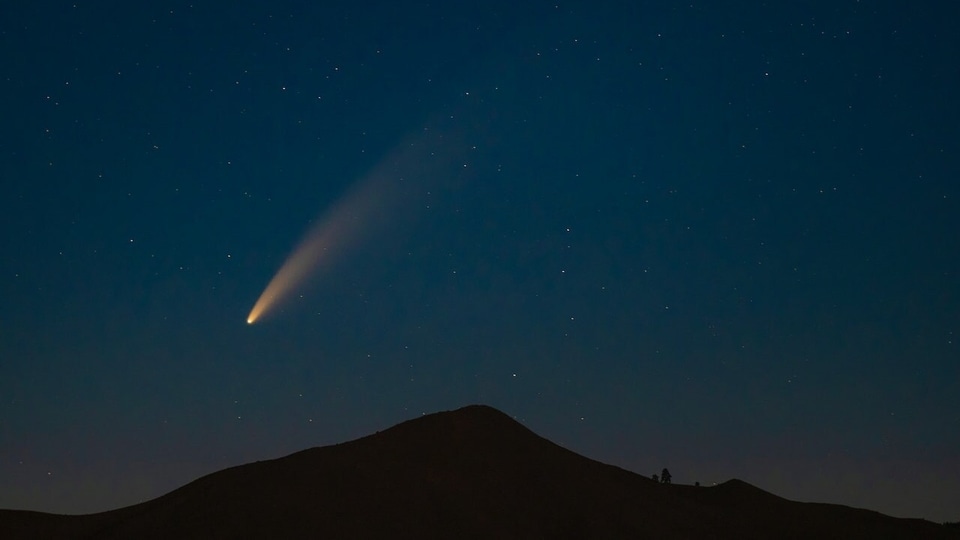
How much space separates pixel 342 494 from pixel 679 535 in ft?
56.3

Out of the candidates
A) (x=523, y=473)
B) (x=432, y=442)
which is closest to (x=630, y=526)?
(x=523, y=473)

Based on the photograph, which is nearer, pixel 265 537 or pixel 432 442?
pixel 265 537

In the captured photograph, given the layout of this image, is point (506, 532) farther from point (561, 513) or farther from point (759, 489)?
point (759, 489)

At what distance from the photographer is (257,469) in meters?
43.8

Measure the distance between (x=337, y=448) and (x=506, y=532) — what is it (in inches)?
496

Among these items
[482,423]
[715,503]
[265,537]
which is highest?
[482,423]

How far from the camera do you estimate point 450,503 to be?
40.1m

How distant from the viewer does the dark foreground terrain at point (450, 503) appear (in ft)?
123

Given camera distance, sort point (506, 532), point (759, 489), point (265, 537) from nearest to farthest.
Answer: point (265, 537)
point (506, 532)
point (759, 489)

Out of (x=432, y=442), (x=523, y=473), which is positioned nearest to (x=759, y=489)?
(x=523, y=473)

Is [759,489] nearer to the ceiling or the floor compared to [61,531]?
nearer to the ceiling

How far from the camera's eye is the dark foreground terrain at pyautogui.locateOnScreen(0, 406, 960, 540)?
123 feet

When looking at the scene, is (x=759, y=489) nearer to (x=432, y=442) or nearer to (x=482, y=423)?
(x=482, y=423)

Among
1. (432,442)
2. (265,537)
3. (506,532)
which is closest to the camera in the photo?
(265,537)
